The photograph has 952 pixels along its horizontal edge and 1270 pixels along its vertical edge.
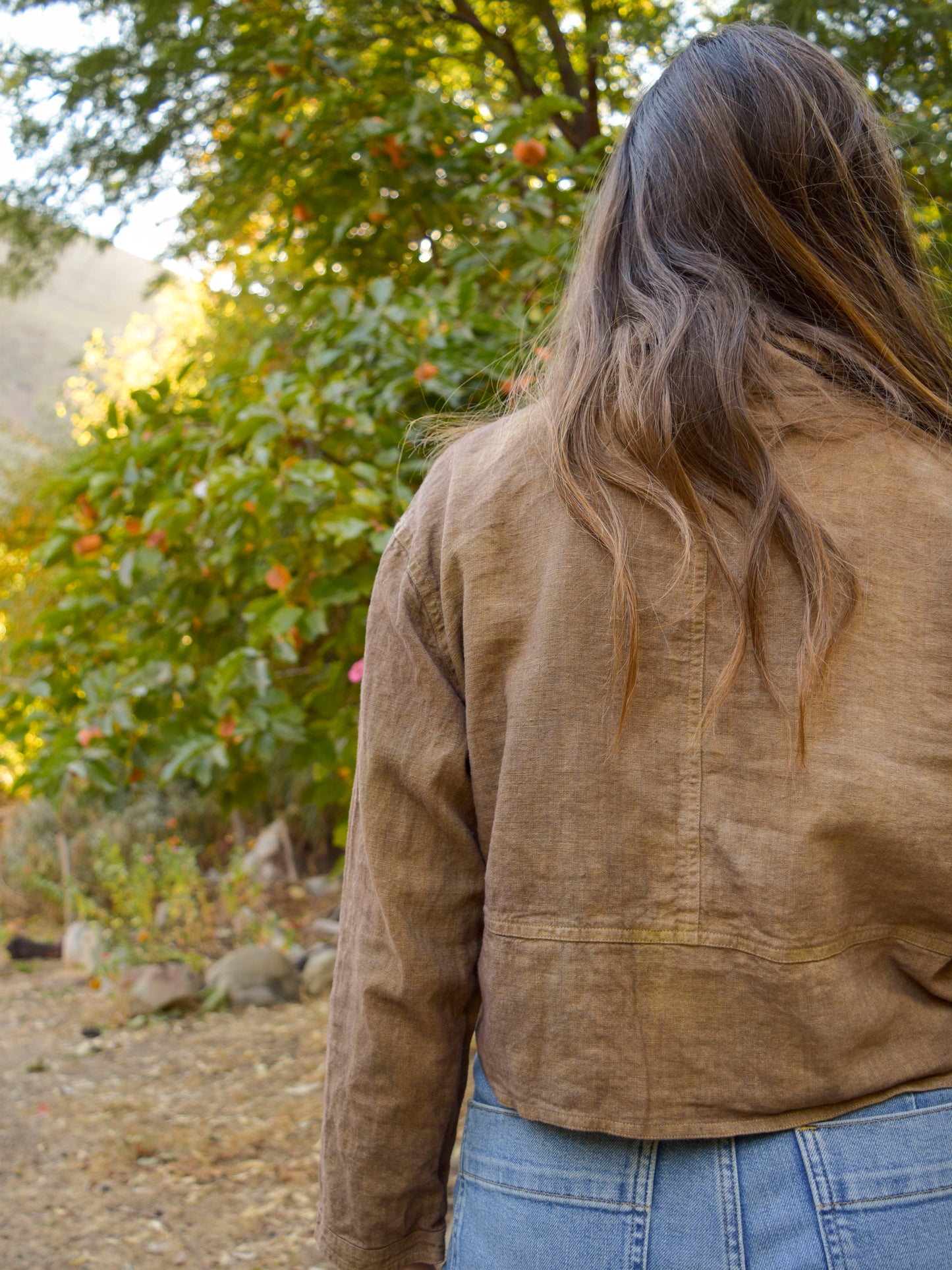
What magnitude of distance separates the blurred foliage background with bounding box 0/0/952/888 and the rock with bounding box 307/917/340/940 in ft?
6.57

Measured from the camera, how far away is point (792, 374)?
799mm

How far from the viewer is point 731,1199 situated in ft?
2.36

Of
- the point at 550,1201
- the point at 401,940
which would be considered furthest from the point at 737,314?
the point at 550,1201

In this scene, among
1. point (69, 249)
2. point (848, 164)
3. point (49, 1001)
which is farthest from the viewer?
point (49, 1001)

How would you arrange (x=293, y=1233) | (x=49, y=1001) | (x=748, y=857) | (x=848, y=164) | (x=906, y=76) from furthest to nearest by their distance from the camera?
1. (x=49, y=1001)
2. (x=906, y=76)
3. (x=293, y=1233)
4. (x=848, y=164)
5. (x=748, y=857)

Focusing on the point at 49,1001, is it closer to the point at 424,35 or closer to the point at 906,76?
the point at 424,35

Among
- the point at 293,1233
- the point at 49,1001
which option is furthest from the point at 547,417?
the point at 49,1001

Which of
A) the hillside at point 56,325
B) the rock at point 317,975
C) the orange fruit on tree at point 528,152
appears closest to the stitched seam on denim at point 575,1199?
the orange fruit on tree at point 528,152

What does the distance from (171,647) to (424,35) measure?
7.99ft

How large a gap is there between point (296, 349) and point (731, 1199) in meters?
2.22

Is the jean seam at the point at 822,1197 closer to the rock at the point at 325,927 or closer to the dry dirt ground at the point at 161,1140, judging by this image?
the dry dirt ground at the point at 161,1140

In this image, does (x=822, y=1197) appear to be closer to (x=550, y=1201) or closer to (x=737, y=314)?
(x=550, y=1201)

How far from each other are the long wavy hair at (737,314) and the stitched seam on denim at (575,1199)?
0.36m

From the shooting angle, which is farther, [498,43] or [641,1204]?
[498,43]
